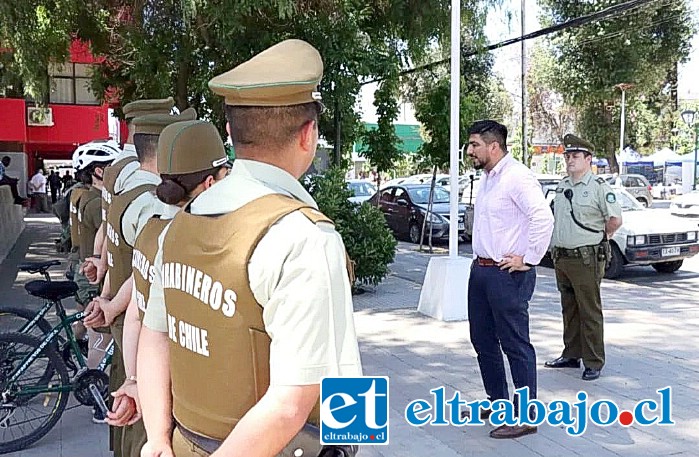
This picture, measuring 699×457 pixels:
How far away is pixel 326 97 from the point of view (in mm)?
10086

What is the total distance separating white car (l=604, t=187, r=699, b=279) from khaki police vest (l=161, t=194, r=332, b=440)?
34.9 feet

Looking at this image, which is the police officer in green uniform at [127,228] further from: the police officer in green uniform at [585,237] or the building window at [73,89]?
the building window at [73,89]

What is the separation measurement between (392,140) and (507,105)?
35.9 metres

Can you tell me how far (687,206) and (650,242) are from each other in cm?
922

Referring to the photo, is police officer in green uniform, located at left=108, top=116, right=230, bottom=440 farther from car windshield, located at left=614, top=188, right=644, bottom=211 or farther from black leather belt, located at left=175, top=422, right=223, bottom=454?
car windshield, located at left=614, top=188, right=644, bottom=211

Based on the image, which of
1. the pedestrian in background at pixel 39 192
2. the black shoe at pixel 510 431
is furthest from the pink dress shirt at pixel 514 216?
the pedestrian in background at pixel 39 192

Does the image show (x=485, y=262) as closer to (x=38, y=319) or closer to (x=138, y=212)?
(x=138, y=212)

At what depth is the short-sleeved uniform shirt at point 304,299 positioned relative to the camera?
5.05 feet

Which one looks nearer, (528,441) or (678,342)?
(528,441)

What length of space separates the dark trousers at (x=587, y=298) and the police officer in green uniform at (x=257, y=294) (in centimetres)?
440

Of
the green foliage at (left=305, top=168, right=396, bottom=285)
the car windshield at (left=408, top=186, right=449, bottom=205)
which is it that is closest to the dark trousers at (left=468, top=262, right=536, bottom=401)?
the green foliage at (left=305, top=168, right=396, bottom=285)

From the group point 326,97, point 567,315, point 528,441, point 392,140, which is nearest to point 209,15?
point 326,97

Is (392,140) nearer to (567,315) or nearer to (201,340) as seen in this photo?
(567,315)

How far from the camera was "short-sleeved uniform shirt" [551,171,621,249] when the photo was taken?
5.78 metres
